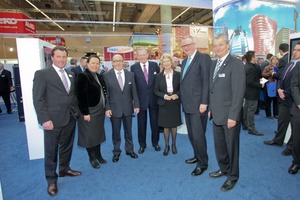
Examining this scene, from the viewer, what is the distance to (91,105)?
2.83m

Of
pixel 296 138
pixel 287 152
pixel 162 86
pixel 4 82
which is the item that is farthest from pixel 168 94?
pixel 4 82

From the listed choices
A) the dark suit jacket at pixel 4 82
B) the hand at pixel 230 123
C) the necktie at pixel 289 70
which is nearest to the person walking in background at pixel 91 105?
the hand at pixel 230 123

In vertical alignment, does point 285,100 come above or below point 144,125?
above

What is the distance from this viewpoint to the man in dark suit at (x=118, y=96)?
312cm

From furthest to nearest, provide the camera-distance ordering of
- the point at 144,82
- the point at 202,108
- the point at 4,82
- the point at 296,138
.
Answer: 1. the point at 4,82
2. the point at 144,82
3. the point at 296,138
4. the point at 202,108

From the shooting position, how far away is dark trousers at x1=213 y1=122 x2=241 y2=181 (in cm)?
230

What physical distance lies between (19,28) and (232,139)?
9.54m

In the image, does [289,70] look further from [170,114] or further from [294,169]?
[170,114]

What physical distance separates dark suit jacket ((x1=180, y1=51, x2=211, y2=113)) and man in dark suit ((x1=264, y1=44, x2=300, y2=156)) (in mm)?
1069

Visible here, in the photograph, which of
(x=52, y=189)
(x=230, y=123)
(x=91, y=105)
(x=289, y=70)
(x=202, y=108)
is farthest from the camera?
(x=289, y=70)

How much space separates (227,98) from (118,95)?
1517 mm

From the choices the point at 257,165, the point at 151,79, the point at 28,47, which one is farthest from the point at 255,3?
the point at 28,47

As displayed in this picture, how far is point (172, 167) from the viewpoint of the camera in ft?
9.98

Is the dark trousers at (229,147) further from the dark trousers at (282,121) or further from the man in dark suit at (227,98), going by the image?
the dark trousers at (282,121)
